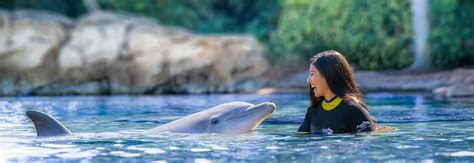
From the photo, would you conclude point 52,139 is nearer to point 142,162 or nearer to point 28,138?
point 28,138

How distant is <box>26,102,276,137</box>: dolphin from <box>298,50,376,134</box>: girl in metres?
0.45

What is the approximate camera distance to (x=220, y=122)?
358 inches

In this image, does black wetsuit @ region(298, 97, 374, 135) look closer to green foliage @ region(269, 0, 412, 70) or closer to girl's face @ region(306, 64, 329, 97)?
girl's face @ region(306, 64, 329, 97)

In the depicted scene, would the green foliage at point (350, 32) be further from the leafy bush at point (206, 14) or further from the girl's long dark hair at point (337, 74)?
the girl's long dark hair at point (337, 74)

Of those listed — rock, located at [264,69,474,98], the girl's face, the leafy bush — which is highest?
the leafy bush

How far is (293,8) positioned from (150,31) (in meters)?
5.20

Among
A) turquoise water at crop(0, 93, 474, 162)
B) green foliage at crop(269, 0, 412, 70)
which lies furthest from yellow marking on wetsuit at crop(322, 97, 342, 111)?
green foliage at crop(269, 0, 412, 70)

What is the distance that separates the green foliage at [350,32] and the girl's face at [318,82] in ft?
57.7

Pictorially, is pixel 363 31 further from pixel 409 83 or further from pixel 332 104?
pixel 332 104

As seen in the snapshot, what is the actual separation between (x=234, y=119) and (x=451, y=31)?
53.6 ft

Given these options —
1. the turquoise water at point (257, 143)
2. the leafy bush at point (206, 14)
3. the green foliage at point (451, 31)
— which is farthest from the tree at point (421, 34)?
the turquoise water at point (257, 143)

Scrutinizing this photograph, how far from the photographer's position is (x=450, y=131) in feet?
31.6

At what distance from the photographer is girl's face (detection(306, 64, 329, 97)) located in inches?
336

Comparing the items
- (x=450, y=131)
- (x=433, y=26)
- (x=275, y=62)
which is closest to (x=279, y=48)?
(x=275, y=62)
